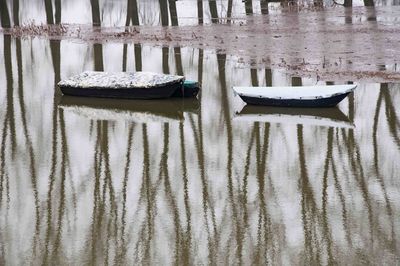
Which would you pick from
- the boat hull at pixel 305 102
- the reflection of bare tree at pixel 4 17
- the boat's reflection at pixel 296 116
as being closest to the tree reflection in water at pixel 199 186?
the boat's reflection at pixel 296 116

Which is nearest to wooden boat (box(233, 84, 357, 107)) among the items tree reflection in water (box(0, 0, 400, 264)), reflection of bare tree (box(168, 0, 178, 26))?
tree reflection in water (box(0, 0, 400, 264))

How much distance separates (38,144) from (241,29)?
69.5ft

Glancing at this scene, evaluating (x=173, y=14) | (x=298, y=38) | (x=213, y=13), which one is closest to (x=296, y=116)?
(x=298, y=38)

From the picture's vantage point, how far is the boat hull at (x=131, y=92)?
72.4 feet

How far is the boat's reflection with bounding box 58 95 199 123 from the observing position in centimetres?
2045

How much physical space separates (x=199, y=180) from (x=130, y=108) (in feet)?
22.8

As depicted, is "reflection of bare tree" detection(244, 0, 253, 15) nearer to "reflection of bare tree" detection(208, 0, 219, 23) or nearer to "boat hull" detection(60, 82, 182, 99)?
"reflection of bare tree" detection(208, 0, 219, 23)

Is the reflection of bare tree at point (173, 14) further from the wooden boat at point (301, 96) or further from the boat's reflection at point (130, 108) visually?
the wooden boat at point (301, 96)

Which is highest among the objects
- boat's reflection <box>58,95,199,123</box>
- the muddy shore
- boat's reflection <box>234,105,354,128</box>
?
the muddy shore

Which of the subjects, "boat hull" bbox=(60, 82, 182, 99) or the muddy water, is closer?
the muddy water

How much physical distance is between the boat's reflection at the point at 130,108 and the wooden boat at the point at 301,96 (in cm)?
187

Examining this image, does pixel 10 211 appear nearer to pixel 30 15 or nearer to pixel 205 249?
pixel 205 249

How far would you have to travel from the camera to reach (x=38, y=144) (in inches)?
701

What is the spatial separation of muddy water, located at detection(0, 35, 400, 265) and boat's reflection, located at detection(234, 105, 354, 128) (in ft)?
0.25
